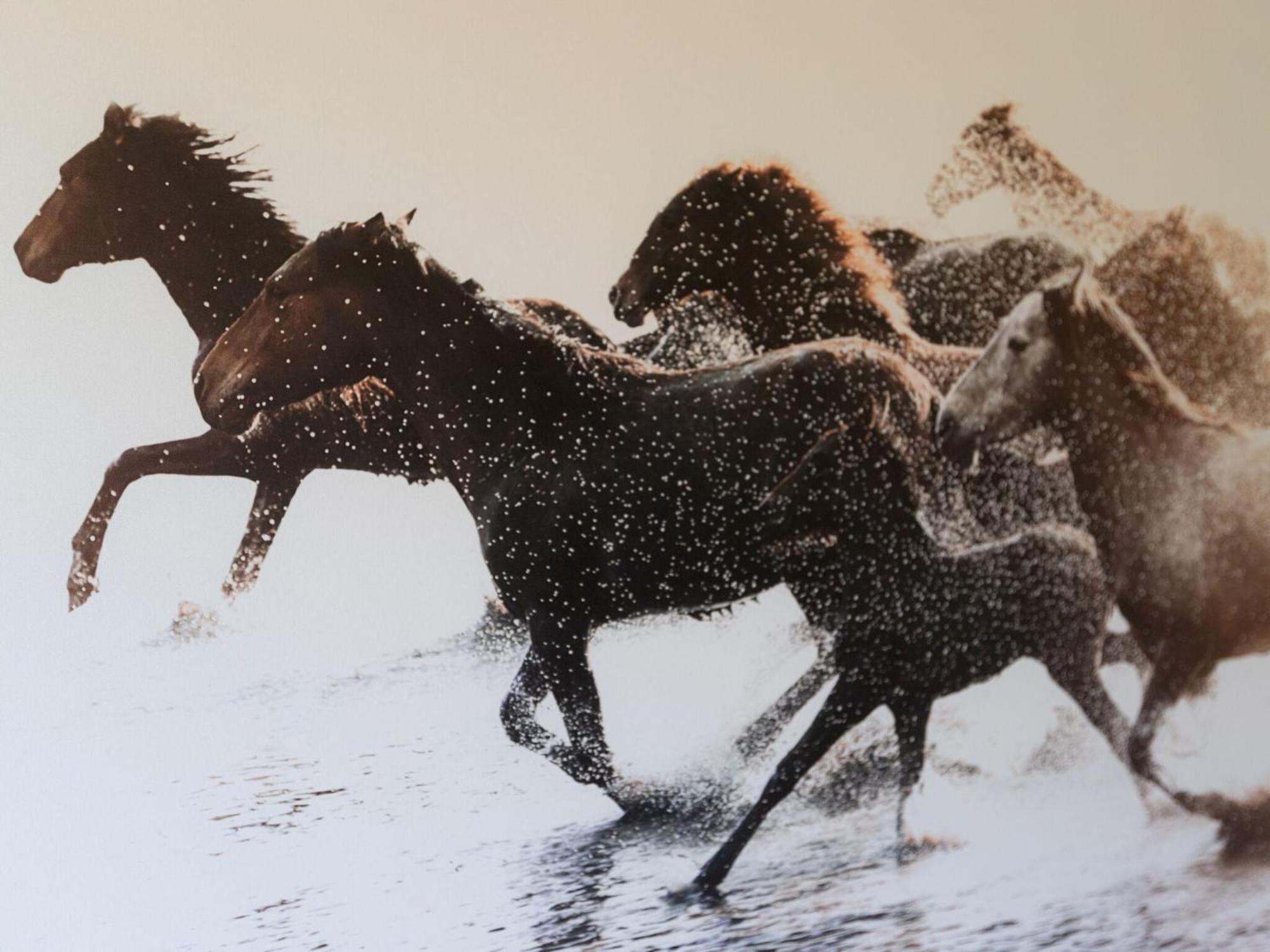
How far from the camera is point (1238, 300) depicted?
188 cm

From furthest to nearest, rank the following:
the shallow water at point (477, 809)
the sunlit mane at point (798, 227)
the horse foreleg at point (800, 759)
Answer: the sunlit mane at point (798, 227)
the horse foreleg at point (800, 759)
the shallow water at point (477, 809)

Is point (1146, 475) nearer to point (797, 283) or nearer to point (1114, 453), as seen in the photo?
point (1114, 453)

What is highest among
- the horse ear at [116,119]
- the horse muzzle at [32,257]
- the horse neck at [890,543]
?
the horse ear at [116,119]

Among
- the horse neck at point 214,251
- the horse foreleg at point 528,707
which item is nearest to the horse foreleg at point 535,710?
the horse foreleg at point 528,707

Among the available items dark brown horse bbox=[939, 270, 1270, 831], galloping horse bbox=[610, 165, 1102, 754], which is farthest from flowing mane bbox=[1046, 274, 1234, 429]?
galloping horse bbox=[610, 165, 1102, 754]

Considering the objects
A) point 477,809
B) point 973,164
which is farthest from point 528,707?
point 973,164

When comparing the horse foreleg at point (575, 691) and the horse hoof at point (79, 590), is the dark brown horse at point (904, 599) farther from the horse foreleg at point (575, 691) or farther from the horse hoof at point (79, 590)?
the horse hoof at point (79, 590)

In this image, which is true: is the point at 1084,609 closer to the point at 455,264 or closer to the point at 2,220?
the point at 455,264

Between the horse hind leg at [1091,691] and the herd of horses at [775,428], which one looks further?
the horse hind leg at [1091,691]

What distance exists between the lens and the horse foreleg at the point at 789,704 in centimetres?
171

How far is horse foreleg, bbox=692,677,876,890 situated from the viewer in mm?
1679

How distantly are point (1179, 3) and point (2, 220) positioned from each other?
5.66 feet

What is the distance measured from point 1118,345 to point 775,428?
53 centimetres

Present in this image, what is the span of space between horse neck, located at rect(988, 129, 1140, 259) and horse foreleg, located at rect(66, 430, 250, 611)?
3.79ft
